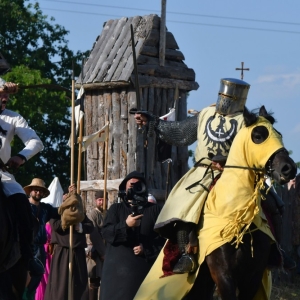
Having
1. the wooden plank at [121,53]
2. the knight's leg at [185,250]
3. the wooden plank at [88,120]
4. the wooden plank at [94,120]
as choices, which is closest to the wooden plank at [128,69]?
the wooden plank at [121,53]

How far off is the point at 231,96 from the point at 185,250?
134cm

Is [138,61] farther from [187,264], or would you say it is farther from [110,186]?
[187,264]

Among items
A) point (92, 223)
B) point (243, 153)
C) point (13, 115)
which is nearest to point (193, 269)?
point (243, 153)

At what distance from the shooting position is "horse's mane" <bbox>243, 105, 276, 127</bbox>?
8.66m

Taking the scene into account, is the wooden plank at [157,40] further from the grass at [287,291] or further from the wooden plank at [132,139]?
the grass at [287,291]

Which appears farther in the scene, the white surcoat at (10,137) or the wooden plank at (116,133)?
the wooden plank at (116,133)

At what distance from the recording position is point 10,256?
9453mm

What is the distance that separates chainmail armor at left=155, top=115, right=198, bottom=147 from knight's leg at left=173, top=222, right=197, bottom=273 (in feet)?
2.97

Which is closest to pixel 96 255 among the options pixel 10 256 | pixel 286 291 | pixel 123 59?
pixel 286 291

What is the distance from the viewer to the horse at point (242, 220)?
338 inches

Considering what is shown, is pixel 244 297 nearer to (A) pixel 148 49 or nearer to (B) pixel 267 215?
(B) pixel 267 215

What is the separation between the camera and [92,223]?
1338cm

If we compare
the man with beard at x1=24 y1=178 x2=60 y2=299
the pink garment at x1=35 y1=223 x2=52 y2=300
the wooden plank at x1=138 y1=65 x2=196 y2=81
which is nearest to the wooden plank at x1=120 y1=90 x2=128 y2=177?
the wooden plank at x1=138 y1=65 x2=196 y2=81

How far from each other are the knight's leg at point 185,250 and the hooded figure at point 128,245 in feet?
4.40
